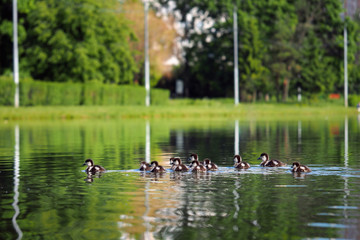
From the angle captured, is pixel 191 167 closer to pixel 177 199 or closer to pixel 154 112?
pixel 177 199

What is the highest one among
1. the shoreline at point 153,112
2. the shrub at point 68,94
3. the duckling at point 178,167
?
the shrub at point 68,94

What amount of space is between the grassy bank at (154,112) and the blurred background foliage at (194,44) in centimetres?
1288

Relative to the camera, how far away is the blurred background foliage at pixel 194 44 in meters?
72.9

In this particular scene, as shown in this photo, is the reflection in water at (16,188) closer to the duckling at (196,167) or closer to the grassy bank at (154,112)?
the duckling at (196,167)

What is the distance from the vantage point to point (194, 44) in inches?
3794

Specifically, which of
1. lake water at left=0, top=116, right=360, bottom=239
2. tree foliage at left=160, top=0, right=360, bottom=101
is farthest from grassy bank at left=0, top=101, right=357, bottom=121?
lake water at left=0, top=116, right=360, bottom=239

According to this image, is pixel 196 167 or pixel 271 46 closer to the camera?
pixel 196 167

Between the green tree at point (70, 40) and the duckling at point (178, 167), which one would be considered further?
the green tree at point (70, 40)

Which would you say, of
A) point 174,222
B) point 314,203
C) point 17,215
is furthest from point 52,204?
point 314,203

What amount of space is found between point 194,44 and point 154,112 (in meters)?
37.2

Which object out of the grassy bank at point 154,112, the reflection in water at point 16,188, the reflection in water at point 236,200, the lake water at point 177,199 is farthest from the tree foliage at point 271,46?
the reflection in water at point 236,200


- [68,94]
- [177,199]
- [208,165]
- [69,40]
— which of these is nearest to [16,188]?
[177,199]

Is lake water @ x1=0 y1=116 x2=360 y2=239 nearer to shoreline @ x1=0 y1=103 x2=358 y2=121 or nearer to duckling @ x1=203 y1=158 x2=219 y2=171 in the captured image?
duckling @ x1=203 y1=158 x2=219 y2=171

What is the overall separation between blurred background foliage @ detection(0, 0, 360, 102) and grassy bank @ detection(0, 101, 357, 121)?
507 inches
